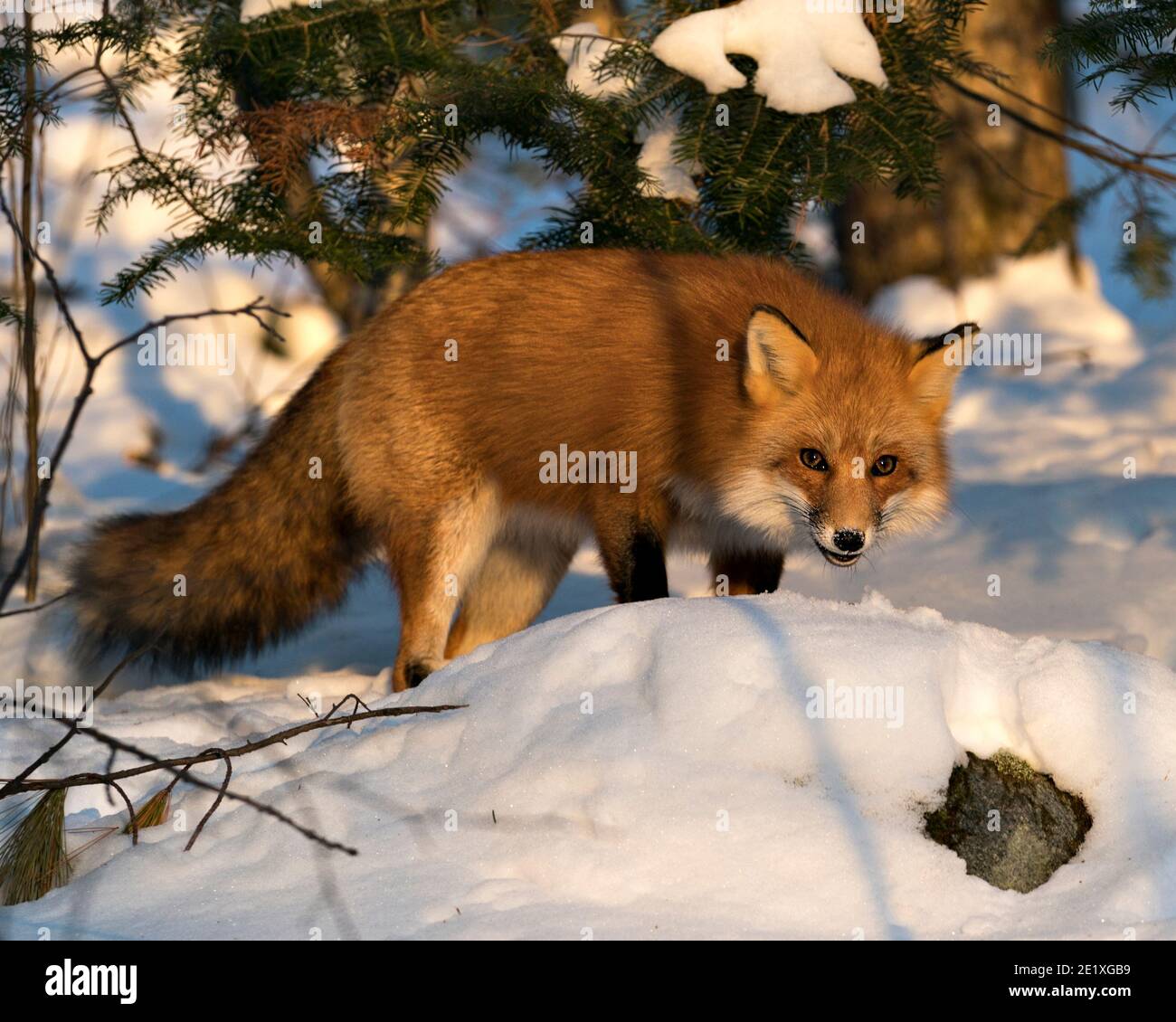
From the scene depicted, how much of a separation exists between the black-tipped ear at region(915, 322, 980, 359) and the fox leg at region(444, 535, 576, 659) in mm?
1651

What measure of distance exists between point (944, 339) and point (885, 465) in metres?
0.46

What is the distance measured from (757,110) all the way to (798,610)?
7.16ft

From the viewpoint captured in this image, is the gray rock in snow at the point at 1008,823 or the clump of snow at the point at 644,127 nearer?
the gray rock in snow at the point at 1008,823

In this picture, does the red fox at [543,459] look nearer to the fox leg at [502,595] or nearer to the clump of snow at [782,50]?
the fox leg at [502,595]

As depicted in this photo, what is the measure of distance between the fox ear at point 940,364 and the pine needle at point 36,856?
2.91 metres

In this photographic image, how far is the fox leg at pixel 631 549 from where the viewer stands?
4.40 meters

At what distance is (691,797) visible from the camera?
2.62 meters

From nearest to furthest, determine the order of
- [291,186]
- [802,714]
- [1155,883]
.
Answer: [1155,883] → [802,714] → [291,186]

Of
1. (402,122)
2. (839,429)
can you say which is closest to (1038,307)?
(839,429)

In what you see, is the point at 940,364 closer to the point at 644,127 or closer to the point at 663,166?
the point at 663,166

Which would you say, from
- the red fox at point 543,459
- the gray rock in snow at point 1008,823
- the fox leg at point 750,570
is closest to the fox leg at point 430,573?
the red fox at point 543,459
